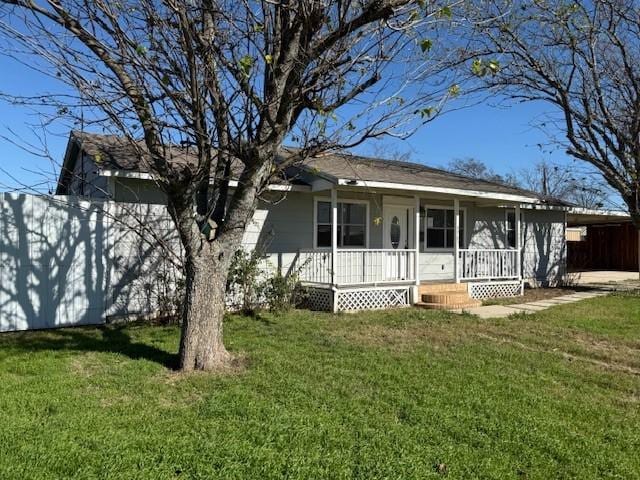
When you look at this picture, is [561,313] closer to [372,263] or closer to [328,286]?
[372,263]

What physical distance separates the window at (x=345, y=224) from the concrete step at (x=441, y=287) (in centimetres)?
183

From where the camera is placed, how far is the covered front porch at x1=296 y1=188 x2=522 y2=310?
449 inches

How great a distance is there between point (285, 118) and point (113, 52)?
6.23ft

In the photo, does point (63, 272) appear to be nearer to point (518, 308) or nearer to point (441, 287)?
point (441, 287)

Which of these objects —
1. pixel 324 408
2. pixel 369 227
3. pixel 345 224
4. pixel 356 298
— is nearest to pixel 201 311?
pixel 324 408

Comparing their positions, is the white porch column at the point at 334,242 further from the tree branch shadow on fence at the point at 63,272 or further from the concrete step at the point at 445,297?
the tree branch shadow on fence at the point at 63,272

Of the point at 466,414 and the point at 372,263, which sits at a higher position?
the point at 372,263

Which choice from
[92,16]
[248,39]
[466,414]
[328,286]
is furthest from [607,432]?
[328,286]

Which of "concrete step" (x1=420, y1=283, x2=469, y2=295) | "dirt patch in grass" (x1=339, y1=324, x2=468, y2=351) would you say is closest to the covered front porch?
"concrete step" (x1=420, y1=283, x2=469, y2=295)

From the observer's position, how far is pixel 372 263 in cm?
1184

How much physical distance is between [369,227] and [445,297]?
8.66 ft

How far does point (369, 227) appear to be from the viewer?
12.8 meters

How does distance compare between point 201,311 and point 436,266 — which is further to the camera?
point 436,266

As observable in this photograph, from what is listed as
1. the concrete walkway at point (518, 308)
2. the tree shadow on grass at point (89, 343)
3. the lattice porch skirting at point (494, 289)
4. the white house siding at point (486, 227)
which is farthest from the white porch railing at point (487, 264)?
the tree shadow on grass at point (89, 343)
